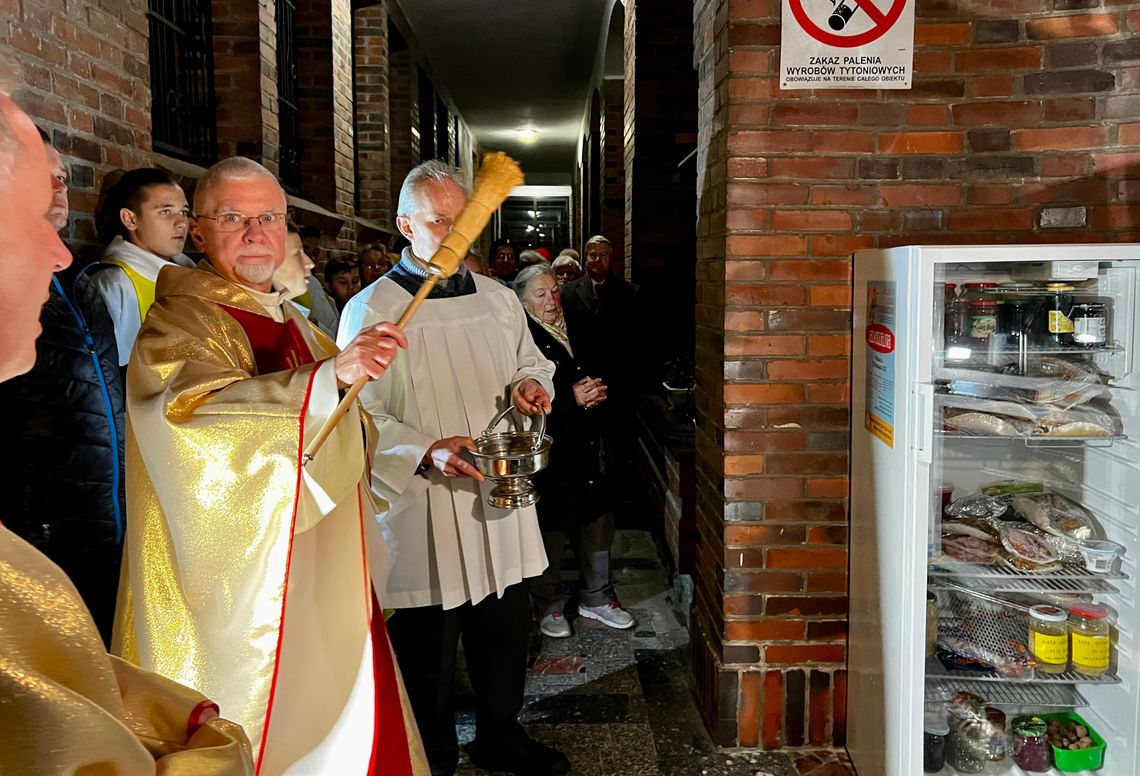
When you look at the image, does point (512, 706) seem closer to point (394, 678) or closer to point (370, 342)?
point (394, 678)

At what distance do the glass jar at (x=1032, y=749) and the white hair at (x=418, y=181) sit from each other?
2.29 meters

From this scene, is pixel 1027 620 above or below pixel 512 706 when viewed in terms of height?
above

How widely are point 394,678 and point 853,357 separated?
1.64 m

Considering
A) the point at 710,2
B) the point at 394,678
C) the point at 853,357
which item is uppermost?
the point at 710,2

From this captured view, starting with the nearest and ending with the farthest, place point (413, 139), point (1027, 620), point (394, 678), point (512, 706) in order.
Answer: point (394, 678) < point (1027, 620) < point (512, 706) < point (413, 139)

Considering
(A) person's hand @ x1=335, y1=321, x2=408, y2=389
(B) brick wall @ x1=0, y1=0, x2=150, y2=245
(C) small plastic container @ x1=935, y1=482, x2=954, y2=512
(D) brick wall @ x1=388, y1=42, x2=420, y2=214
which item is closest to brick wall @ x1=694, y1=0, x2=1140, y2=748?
(C) small plastic container @ x1=935, y1=482, x2=954, y2=512

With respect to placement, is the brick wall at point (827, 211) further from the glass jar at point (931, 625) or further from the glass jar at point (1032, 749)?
the glass jar at point (1032, 749)

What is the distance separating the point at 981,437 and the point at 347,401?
1.70m

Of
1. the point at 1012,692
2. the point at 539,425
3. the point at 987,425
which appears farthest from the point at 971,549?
the point at 539,425

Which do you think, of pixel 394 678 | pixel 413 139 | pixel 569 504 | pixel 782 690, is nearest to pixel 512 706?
pixel 394 678

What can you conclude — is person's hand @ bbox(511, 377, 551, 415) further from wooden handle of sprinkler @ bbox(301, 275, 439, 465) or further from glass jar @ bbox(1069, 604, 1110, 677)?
glass jar @ bbox(1069, 604, 1110, 677)

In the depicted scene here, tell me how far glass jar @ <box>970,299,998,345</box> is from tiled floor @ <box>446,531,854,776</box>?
1402 mm

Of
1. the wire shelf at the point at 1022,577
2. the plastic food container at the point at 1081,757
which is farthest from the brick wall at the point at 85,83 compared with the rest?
the plastic food container at the point at 1081,757

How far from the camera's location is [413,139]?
973 centimetres
